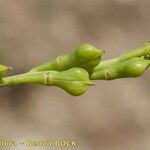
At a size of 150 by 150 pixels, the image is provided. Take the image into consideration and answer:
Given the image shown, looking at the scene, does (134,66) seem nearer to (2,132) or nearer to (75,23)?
(2,132)

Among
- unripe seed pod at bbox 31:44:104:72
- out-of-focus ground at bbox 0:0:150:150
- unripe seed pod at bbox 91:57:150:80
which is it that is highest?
out-of-focus ground at bbox 0:0:150:150

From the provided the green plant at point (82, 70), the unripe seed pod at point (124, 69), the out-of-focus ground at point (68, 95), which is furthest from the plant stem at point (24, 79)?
the out-of-focus ground at point (68, 95)

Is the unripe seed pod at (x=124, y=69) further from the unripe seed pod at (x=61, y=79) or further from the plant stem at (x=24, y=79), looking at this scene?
the plant stem at (x=24, y=79)

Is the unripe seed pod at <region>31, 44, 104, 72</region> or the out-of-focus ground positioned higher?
the out-of-focus ground

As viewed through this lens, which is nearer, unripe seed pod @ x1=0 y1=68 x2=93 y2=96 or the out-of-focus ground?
unripe seed pod @ x1=0 y1=68 x2=93 y2=96

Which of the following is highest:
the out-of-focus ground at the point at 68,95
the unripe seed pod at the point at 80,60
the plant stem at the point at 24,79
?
the out-of-focus ground at the point at 68,95

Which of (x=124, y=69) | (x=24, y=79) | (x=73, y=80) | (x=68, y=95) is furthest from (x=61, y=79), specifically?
(x=68, y=95)

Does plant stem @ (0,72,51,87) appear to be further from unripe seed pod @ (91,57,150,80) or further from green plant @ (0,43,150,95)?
unripe seed pod @ (91,57,150,80)

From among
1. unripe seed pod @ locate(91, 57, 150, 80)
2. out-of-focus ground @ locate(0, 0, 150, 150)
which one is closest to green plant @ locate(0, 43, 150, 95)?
unripe seed pod @ locate(91, 57, 150, 80)
